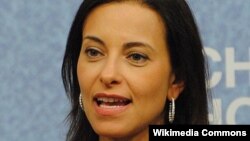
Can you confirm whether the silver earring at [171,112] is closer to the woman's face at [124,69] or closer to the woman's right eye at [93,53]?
the woman's face at [124,69]

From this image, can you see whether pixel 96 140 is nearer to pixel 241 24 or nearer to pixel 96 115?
pixel 96 115

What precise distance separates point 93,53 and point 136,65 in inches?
2.9

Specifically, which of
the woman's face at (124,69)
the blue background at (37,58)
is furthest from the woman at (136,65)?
the blue background at (37,58)

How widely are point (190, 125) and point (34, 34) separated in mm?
484

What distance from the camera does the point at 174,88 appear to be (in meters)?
1.10

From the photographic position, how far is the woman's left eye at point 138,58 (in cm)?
103

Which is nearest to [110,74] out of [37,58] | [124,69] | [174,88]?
[124,69]

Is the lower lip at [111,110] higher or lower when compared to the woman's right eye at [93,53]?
lower

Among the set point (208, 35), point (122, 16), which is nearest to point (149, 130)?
point (122, 16)

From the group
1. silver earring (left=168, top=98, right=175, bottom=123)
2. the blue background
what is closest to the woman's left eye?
silver earring (left=168, top=98, right=175, bottom=123)

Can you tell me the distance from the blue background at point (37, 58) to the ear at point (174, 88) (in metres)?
0.31

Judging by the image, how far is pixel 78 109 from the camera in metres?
1.21

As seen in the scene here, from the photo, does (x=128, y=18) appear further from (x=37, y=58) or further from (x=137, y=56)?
(x=37, y=58)

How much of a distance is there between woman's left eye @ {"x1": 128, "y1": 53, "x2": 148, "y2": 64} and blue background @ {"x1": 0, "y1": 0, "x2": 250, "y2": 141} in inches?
14.9
